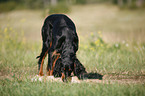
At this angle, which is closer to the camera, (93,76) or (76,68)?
(76,68)

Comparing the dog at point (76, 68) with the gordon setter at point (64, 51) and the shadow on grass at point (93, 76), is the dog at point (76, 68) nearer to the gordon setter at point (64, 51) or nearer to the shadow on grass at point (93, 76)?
the gordon setter at point (64, 51)

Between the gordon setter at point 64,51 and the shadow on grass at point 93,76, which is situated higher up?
the gordon setter at point 64,51

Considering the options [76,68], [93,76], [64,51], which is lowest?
[93,76]

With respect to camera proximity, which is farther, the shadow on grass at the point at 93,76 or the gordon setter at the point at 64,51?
the shadow on grass at the point at 93,76

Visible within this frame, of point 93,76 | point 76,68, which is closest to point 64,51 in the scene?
point 76,68

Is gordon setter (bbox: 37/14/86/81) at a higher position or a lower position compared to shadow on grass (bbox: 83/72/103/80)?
higher

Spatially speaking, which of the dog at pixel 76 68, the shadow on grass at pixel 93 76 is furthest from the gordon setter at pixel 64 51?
the shadow on grass at pixel 93 76

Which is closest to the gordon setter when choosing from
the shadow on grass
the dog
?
the dog

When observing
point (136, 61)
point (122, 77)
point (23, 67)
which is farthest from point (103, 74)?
point (23, 67)

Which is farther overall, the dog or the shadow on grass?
the shadow on grass

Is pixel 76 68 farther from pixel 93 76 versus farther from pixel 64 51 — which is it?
pixel 93 76

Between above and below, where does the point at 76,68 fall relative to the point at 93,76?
above

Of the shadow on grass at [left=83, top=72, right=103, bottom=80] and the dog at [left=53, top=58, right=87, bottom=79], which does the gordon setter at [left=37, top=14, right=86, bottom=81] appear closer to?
the dog at [left=53, top=58, right=87, bottom=79]

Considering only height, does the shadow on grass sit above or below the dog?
below
